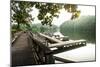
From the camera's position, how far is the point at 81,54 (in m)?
2.27

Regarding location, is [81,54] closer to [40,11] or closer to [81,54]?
[81,54]

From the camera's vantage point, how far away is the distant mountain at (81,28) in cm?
222

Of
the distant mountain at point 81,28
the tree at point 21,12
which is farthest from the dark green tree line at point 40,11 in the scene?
the distant mountain at point 81,28

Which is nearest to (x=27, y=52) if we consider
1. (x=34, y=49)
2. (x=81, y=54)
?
(x=34, y=49)

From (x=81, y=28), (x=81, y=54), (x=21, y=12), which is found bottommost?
(x=81, y=54)

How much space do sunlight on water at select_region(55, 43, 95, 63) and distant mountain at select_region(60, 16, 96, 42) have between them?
11 cm

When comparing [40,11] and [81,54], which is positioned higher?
[40,11]

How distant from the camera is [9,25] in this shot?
2.02m

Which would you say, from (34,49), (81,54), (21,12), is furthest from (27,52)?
(81,54)

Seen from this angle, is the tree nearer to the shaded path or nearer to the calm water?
the shaded path

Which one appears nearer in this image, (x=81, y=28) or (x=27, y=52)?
(x=27, y=52)

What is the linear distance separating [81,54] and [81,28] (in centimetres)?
32
